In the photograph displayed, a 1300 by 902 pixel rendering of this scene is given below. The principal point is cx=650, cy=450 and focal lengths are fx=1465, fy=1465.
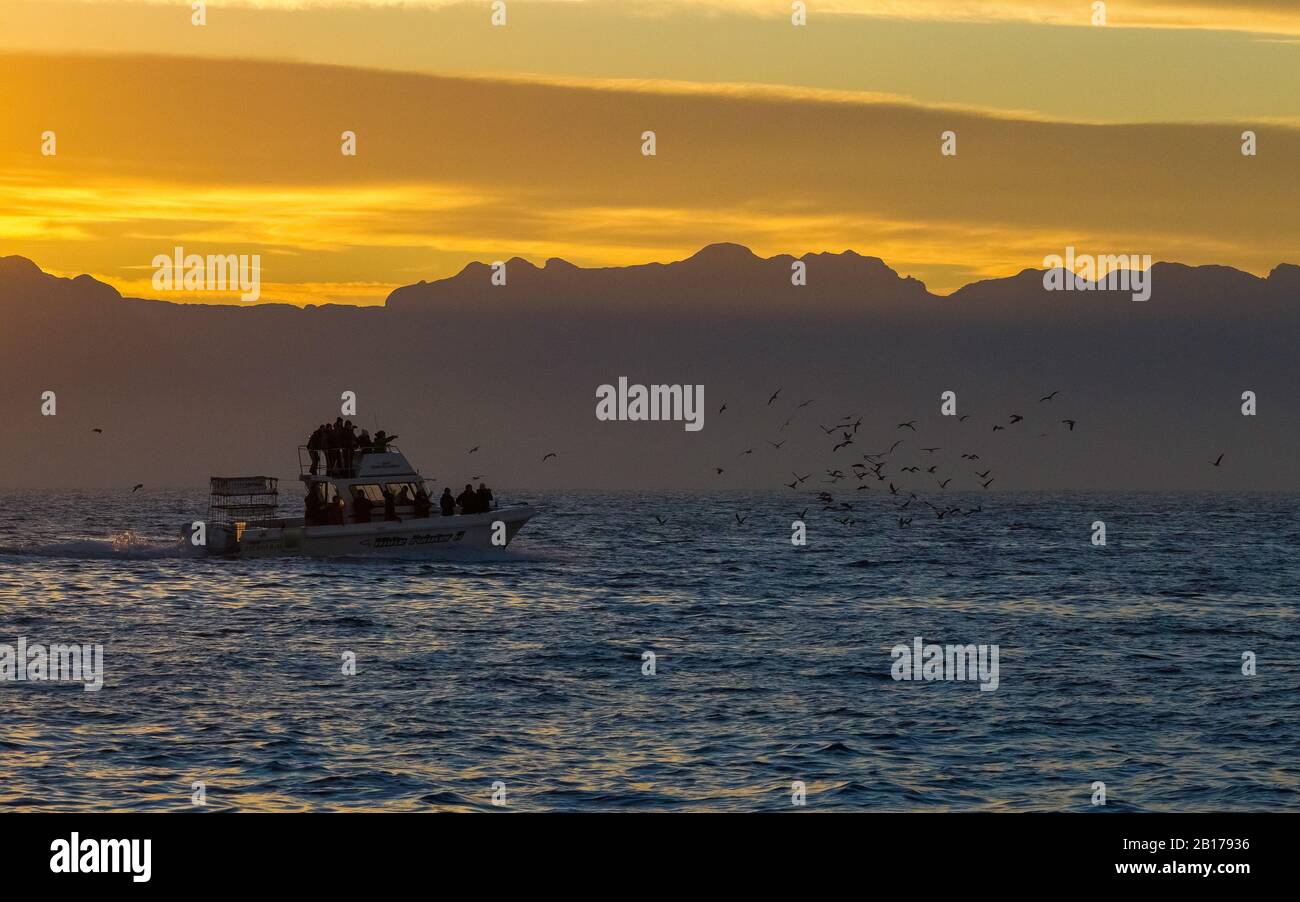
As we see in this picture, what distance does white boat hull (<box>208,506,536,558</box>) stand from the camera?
231ft

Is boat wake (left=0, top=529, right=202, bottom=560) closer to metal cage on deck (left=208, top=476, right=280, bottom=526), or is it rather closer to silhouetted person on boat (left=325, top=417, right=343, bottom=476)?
metal cage on deck (left=208, top=476, right=280, bottom=526)

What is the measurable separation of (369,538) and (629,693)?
129ft

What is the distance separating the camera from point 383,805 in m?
21.8

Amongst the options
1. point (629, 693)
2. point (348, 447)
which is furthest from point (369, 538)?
point (629, 693)

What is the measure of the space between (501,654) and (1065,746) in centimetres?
1747

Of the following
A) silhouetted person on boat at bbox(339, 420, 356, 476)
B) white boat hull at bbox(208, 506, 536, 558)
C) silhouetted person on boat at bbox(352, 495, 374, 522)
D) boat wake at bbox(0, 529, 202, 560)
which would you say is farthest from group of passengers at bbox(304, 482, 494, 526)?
boat wake at bbox(0, 529, 202, 560)

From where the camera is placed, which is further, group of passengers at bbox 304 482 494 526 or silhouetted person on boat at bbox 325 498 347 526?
group of passengers at bbox 304 482 494 526

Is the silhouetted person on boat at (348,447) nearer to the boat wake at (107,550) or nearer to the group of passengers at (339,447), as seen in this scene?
the group of passengers at (339,447)

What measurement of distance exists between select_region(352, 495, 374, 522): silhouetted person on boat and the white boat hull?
1.47ft

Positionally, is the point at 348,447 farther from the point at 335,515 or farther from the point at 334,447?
the point at 335,515
